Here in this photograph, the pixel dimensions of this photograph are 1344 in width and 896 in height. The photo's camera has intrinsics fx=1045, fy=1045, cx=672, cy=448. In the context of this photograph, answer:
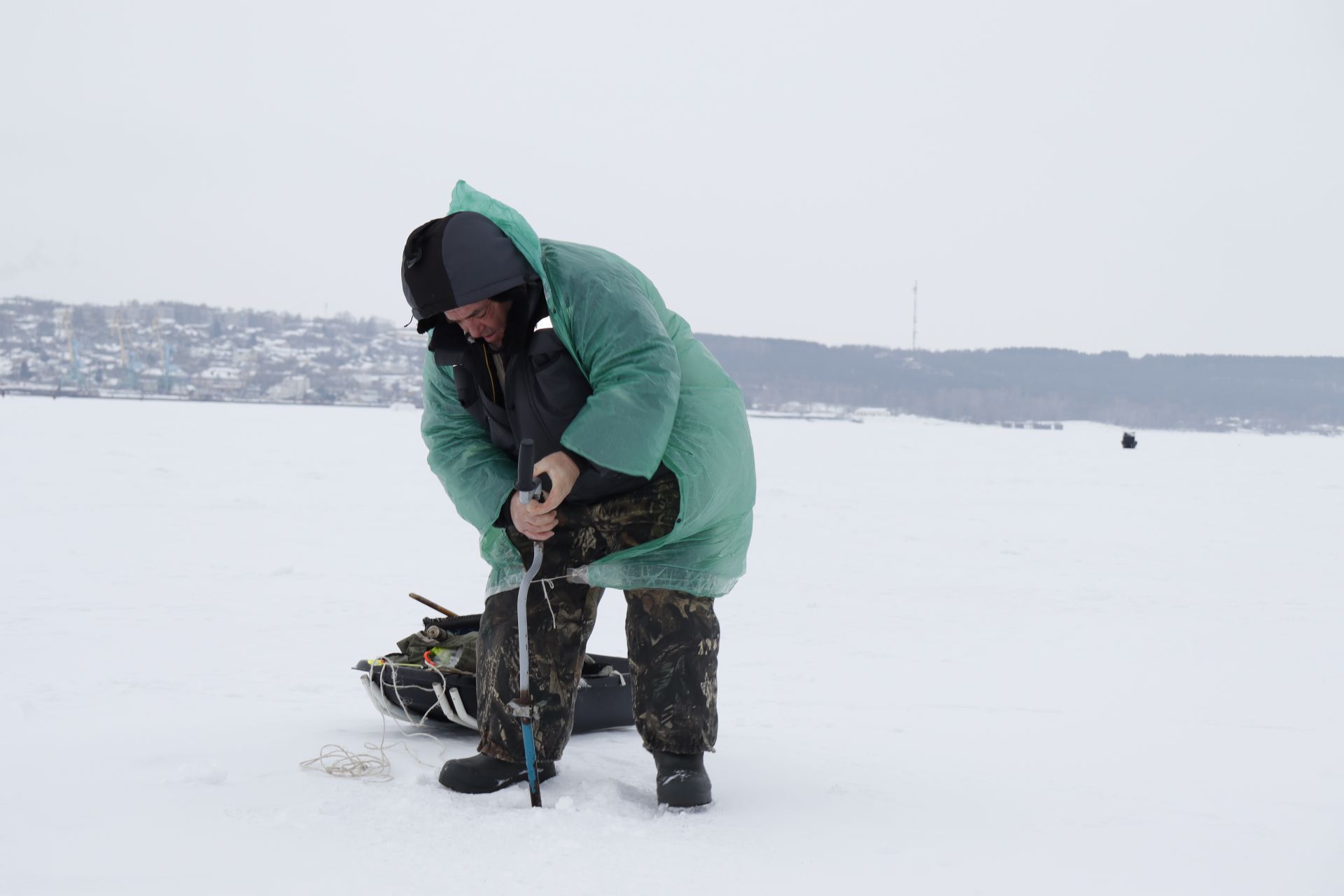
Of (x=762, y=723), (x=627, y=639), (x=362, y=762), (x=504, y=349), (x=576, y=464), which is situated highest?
(x=504, y=349)

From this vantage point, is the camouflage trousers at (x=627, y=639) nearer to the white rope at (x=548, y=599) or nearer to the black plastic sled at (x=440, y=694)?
the white rope at (x=548, y=599)

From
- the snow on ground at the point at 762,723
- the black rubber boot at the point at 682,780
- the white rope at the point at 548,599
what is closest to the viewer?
the snow on ground at the point at 762,723

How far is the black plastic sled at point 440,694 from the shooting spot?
9.43ft

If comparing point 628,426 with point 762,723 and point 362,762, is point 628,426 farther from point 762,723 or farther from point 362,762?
point 762,723

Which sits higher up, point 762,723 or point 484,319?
point 484,319

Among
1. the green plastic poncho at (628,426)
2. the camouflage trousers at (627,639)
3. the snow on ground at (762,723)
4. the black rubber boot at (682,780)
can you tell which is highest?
the green plastic poncho at (628,426)

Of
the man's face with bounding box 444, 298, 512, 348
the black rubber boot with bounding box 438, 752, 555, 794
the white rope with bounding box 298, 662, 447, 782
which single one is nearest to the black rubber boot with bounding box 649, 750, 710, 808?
the black rubber boot with bounding box 438, 752, 555, 794

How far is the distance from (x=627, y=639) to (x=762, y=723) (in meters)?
1.17

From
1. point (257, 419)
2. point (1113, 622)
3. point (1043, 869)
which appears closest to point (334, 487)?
point (1113, 622)

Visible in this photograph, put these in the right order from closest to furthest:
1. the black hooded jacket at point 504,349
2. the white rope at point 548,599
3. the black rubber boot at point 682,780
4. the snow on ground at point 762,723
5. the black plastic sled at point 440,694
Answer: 1. the snow on ground at point 762,723
2. the black hooded jacket at point 504,349
3. the black rubber boot at point 682,780
4. the white rope at point 548,599
5. the black plastic sled at point 440,694

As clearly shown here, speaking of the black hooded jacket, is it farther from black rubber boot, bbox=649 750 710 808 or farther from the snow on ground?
the snow on ground

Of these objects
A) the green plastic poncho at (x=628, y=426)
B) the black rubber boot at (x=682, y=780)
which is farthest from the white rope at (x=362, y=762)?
the black rubber boot at (x=682, y=780)

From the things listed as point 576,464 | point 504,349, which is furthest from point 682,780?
point 504,349

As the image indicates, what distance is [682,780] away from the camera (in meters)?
2.40
